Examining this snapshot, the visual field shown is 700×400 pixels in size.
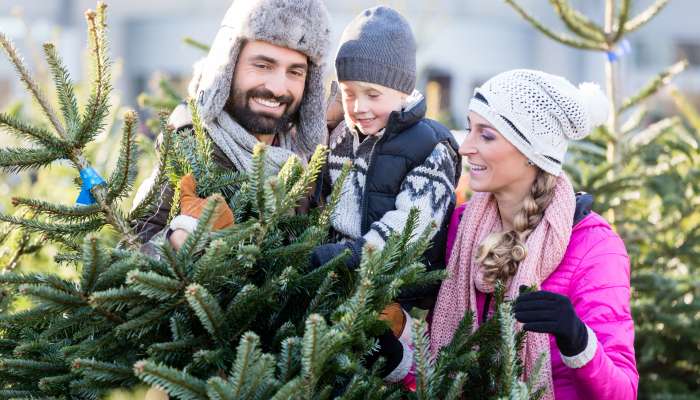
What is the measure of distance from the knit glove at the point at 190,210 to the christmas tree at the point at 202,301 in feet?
0.21

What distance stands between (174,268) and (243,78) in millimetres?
1494

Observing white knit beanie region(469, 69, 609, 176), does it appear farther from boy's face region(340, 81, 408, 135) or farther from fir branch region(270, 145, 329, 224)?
fir branch region(270, 145, 329, 224)

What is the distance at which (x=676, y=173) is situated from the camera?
5266 millimetres

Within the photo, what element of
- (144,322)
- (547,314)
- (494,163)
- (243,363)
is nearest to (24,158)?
(144,322)

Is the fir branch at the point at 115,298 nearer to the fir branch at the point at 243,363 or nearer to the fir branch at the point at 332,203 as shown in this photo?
the fir branch at the point at 243,363

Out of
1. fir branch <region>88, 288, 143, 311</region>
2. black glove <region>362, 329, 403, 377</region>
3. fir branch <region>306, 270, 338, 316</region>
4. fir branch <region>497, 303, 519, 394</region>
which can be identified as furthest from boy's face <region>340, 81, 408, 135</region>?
fir branch <region>88, 288, 143, 311</region>

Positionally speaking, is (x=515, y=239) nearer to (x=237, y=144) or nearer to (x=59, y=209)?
(x=237, y=144)

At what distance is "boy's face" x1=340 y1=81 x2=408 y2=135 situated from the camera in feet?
11.0

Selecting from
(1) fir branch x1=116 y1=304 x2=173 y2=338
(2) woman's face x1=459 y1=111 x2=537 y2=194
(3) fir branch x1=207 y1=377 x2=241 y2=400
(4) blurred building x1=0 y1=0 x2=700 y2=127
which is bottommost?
(4) blurred building x1=0 y1=0 x2=700 y2=127

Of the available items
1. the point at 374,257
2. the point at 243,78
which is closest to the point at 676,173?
the point at 243,78

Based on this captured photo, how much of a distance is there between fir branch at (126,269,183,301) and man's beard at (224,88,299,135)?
1.42 meters

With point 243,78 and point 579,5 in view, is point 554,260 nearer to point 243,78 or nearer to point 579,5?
point 243,78

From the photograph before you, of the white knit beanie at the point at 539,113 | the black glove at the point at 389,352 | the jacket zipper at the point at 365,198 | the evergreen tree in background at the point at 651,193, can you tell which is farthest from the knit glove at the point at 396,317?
the evergreen tree in background at the point at 651,193

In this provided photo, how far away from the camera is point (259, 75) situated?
3.44m
